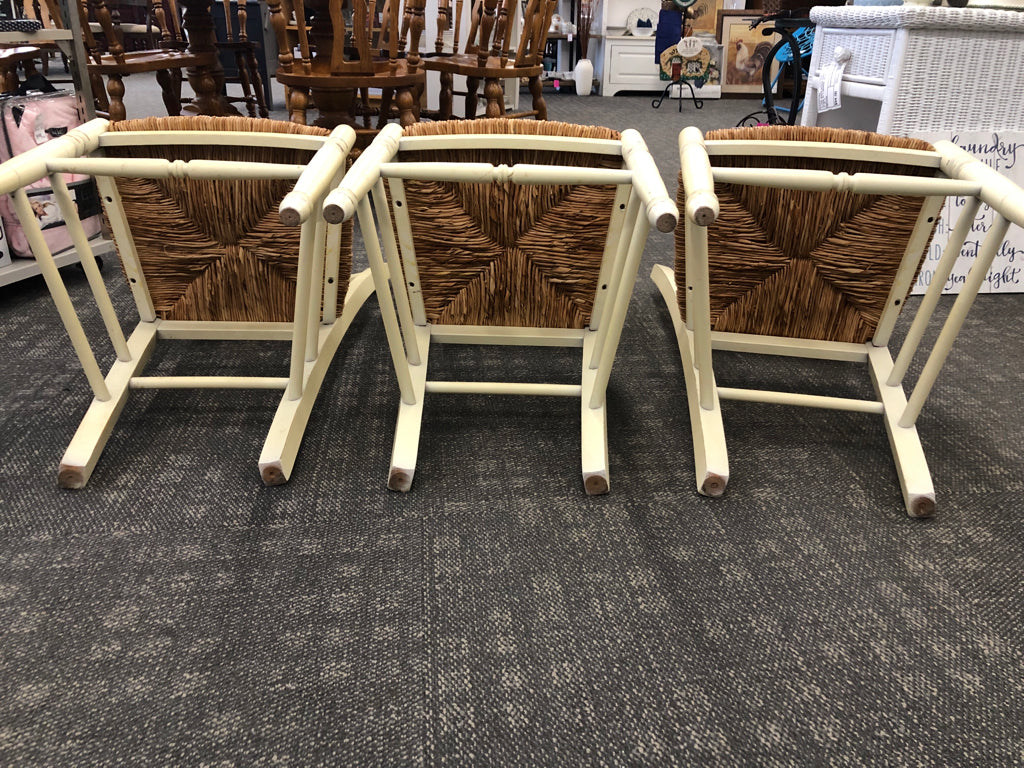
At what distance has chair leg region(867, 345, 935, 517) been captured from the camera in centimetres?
110

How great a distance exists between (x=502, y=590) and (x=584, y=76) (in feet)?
17.5

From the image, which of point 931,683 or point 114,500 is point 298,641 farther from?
point 931,683

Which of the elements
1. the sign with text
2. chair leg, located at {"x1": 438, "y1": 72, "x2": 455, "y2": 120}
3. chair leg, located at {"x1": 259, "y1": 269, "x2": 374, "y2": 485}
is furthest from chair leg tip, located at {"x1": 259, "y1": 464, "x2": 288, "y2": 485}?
chair leg, located at {"x1": 438, "y1": 72, "x2": 455, "y2": 120}

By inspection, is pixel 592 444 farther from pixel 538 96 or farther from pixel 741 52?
pixel 741 52

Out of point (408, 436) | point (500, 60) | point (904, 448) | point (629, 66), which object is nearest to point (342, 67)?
point (500, 60)

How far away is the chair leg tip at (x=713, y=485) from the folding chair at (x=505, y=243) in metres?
0.16

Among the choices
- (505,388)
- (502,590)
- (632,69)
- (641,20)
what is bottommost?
(502,590)

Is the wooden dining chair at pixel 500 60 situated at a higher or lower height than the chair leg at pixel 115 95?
higher

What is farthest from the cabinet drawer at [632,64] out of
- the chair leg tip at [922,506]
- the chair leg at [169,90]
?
the chair leg tip at [922,506]

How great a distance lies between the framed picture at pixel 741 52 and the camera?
5320mm

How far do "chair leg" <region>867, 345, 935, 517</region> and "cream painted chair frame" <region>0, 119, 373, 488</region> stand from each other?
39.1 inches

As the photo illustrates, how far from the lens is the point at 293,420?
1.18 meters

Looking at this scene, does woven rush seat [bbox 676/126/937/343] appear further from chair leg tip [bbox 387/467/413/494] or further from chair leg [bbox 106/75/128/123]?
chair leg [bbox 106/75/128/123]

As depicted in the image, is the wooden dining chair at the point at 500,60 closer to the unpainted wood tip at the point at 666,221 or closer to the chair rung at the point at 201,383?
the chair rung at the point at 201,383
